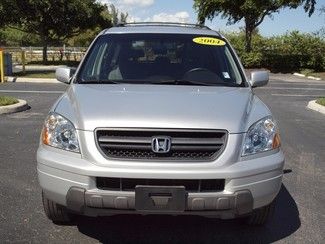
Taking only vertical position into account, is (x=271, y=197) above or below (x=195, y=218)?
above

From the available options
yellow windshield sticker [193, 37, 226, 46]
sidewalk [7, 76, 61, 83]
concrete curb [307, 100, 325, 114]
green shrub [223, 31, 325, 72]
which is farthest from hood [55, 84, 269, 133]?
green shrub [223, 31, 325, 72]

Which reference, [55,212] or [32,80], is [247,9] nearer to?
[32,80]

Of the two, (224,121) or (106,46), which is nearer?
(224,121)

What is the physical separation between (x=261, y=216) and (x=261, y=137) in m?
0.78

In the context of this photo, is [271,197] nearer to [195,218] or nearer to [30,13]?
[195,218]

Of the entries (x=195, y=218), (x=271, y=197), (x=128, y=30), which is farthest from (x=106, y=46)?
(x=271, y=197)

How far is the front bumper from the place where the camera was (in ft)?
11.2

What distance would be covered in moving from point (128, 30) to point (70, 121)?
6.09 ft

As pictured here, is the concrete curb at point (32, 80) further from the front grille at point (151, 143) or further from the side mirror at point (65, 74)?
the front grille at point (151, 143)

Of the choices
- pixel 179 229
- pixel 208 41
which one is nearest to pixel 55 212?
pixel 179 229

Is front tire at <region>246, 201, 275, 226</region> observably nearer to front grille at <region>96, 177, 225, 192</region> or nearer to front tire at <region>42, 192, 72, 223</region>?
front grille at <region>96, 177, 225, 192</region>

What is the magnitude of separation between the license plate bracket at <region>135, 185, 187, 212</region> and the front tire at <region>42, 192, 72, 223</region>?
0.87m

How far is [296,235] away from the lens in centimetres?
418

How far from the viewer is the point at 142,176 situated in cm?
340
